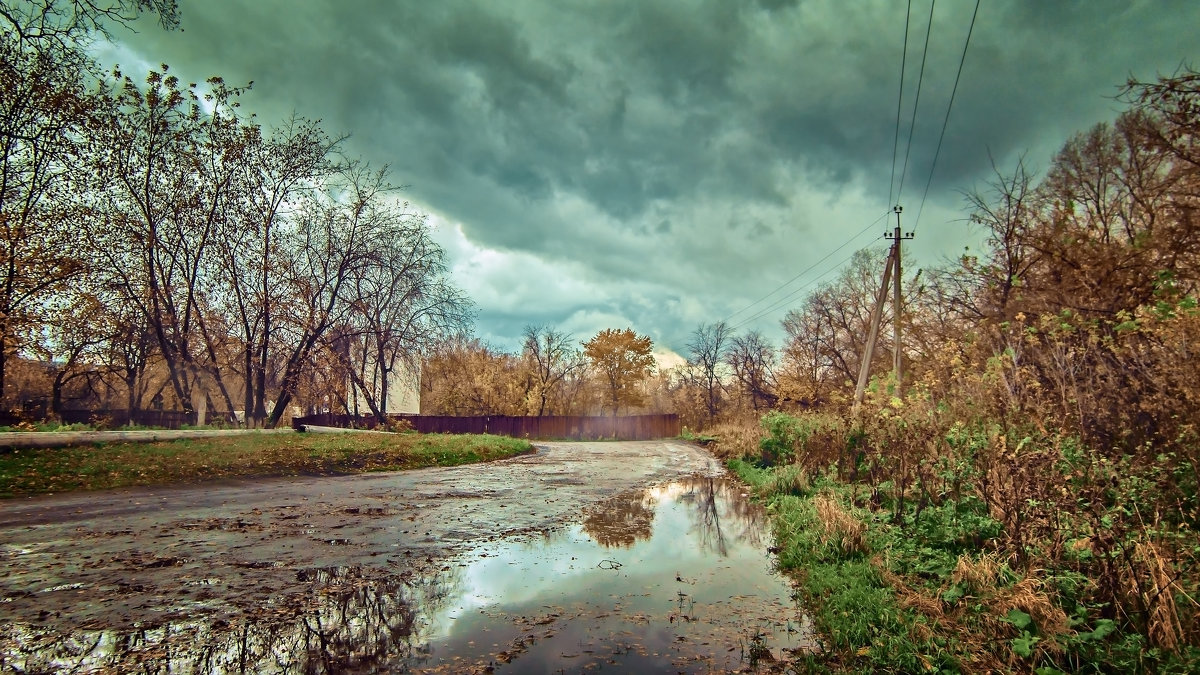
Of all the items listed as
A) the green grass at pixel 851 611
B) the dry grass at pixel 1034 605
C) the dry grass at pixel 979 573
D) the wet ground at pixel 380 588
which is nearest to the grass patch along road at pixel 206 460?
the wet ground at pixel 380 588

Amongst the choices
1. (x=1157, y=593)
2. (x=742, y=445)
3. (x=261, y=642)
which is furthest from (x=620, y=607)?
(x=742, y=445)

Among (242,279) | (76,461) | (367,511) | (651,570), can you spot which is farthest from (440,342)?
(651,570)

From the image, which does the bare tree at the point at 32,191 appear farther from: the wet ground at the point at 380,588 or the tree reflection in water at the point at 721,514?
the tree reflection in water at the point at 721,514

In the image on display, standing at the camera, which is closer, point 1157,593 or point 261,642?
point 1157,593

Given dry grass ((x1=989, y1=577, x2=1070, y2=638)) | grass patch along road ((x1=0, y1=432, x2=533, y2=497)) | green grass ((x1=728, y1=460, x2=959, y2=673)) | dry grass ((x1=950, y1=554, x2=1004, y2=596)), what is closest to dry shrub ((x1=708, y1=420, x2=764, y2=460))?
grass patch along road ((x1=0, y1=432, x2=533, y2=497))

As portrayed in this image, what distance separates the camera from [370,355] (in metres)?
33.1

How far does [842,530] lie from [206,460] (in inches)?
539

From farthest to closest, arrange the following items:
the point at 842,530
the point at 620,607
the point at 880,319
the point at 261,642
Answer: the point at 880,319 < the point at 842,530 < the point at 620,607 < the point at 261,642

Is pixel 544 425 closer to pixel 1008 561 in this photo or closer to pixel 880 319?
pixel 880 319

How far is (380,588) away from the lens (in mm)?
5133

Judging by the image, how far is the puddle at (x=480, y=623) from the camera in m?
3.68

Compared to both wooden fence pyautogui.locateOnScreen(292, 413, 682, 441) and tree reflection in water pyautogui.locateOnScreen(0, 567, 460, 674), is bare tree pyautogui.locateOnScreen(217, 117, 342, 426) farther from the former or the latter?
tree reflection in water pyautogui.locateOnScreen(0, 567, 460, 674)

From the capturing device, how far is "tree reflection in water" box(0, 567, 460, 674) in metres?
3.52

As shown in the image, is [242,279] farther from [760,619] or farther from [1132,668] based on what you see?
[1132,668]
